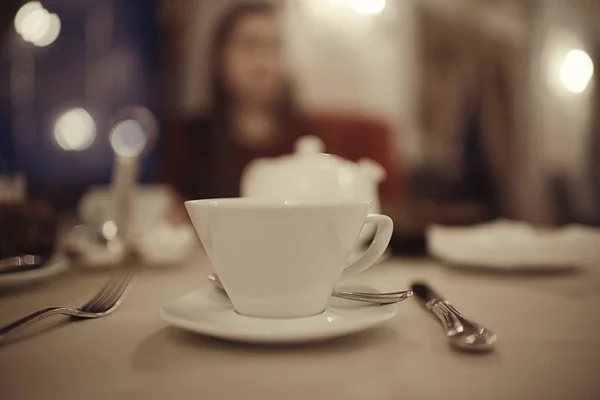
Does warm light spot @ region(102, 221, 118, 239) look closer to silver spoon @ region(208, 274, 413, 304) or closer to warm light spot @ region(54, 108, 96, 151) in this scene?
silver spoon @ region(208, 274, 413, 304)

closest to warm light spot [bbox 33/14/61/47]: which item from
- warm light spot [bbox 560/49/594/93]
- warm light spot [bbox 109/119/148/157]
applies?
warm light spot [bbox 109/119/148/157]

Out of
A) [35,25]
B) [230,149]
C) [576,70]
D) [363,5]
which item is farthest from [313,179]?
[576,70]

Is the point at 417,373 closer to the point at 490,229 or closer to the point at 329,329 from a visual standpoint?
the point at 329,329

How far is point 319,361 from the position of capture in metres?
0.31

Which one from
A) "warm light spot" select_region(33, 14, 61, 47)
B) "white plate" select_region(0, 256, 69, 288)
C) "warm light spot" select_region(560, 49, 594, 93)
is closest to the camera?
"white plate" select_region(0, 256, 69, 288)

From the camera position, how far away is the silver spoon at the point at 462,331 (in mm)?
317

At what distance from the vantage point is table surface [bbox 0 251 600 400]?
0.87 ft

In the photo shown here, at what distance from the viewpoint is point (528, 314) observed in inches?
16.9

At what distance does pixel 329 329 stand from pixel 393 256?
1.55 feet

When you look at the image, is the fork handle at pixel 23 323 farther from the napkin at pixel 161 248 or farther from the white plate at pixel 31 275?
the napkin at pixel 161 248

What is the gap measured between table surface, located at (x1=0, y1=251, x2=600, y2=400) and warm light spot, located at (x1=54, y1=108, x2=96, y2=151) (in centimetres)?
172

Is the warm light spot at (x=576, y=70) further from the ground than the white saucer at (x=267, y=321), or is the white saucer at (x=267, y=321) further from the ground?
the warm light spot at (x=576, y=70)

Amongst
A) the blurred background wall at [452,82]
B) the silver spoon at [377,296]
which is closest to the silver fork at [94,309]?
the silver spoon at [377,296]

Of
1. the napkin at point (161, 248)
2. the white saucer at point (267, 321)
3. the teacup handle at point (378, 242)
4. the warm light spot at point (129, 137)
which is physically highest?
the warm light spot at point (129, 137)
